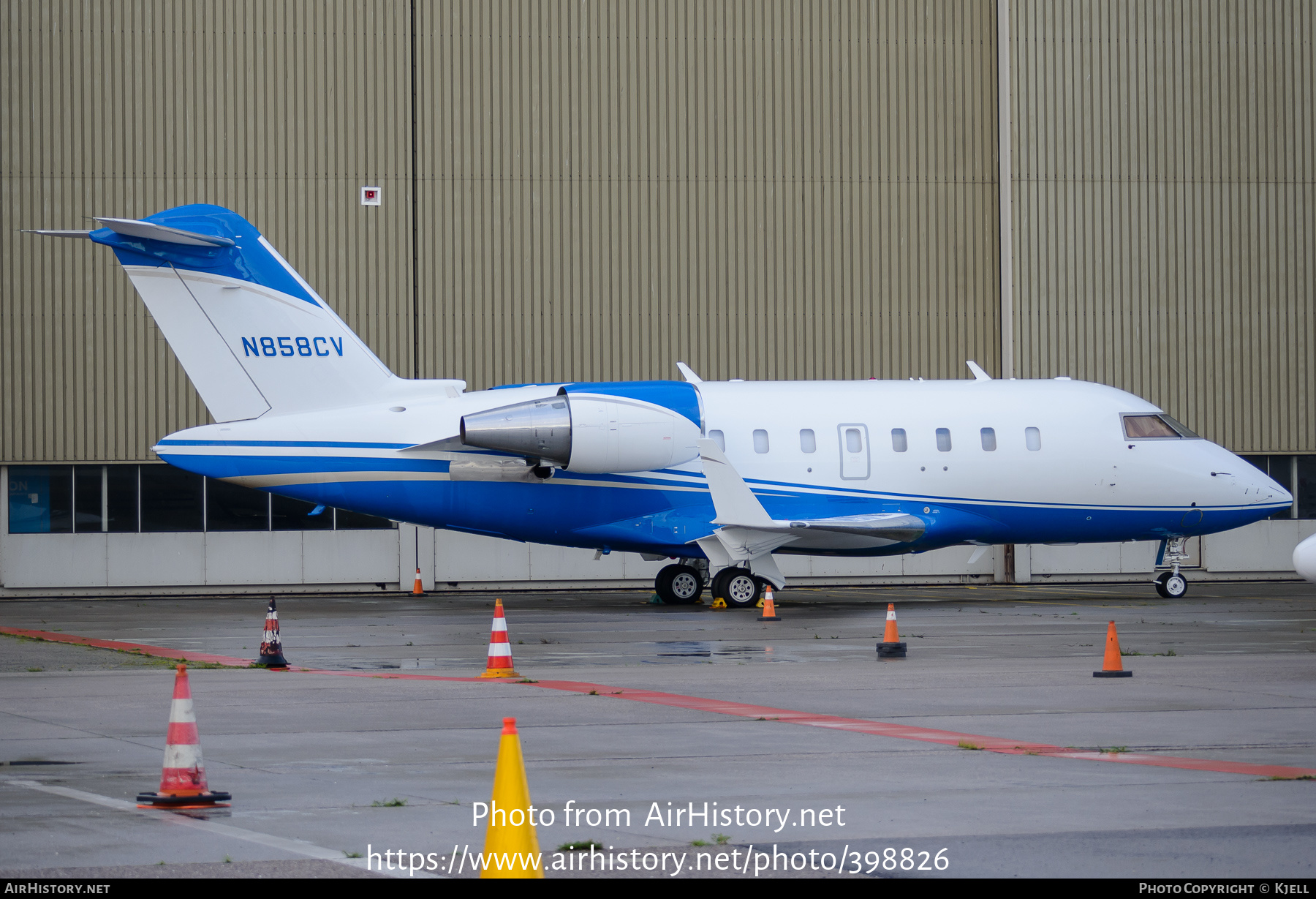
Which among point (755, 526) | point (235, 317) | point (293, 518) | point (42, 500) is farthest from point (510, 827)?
point (42, 500)

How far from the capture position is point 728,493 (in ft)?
85.1

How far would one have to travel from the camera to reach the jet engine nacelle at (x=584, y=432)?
1011 inches

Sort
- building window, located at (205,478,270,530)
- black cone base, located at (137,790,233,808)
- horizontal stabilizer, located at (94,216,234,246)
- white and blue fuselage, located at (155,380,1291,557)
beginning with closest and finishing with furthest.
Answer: black cone base, located at (137,790,233,808), horizontal stabilizer, located at (94,216,234,246), white and blue fuselage, located at (155,380,1291,557), building window, located at (205,478,270,530)

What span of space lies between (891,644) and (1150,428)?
1233 centimetres

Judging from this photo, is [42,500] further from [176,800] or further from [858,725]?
[176,800]

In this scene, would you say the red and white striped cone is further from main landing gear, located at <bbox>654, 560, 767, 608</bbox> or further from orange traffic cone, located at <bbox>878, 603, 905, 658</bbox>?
main landing gear, located at <bbox>654, 560, 767, 608</bbox>

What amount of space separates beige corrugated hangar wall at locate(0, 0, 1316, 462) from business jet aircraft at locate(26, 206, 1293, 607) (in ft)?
24.8

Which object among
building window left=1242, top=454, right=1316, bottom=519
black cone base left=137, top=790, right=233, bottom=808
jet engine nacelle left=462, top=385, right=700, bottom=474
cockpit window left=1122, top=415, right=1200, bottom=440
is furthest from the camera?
building window left=1242, top=454, right=1316, bottom=519

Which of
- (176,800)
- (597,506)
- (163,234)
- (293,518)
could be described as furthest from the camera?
(293,518)

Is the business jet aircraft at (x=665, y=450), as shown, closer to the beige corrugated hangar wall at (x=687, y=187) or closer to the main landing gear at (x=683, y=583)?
the main landing gear at (x=683, y=583)

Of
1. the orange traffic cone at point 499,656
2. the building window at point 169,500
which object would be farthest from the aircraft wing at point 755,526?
the building window at point 169,500

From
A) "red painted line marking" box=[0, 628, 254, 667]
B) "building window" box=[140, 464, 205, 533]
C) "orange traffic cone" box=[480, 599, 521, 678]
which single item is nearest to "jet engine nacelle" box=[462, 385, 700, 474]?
"red painted line marking" box=[0, 628, 254, 667]

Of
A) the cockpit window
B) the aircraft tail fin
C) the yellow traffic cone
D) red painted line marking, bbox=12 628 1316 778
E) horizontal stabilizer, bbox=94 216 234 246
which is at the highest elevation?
horizontal stabilizer, bbox=94 216 234 246

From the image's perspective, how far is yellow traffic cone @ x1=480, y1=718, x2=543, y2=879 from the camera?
21.1 feet
